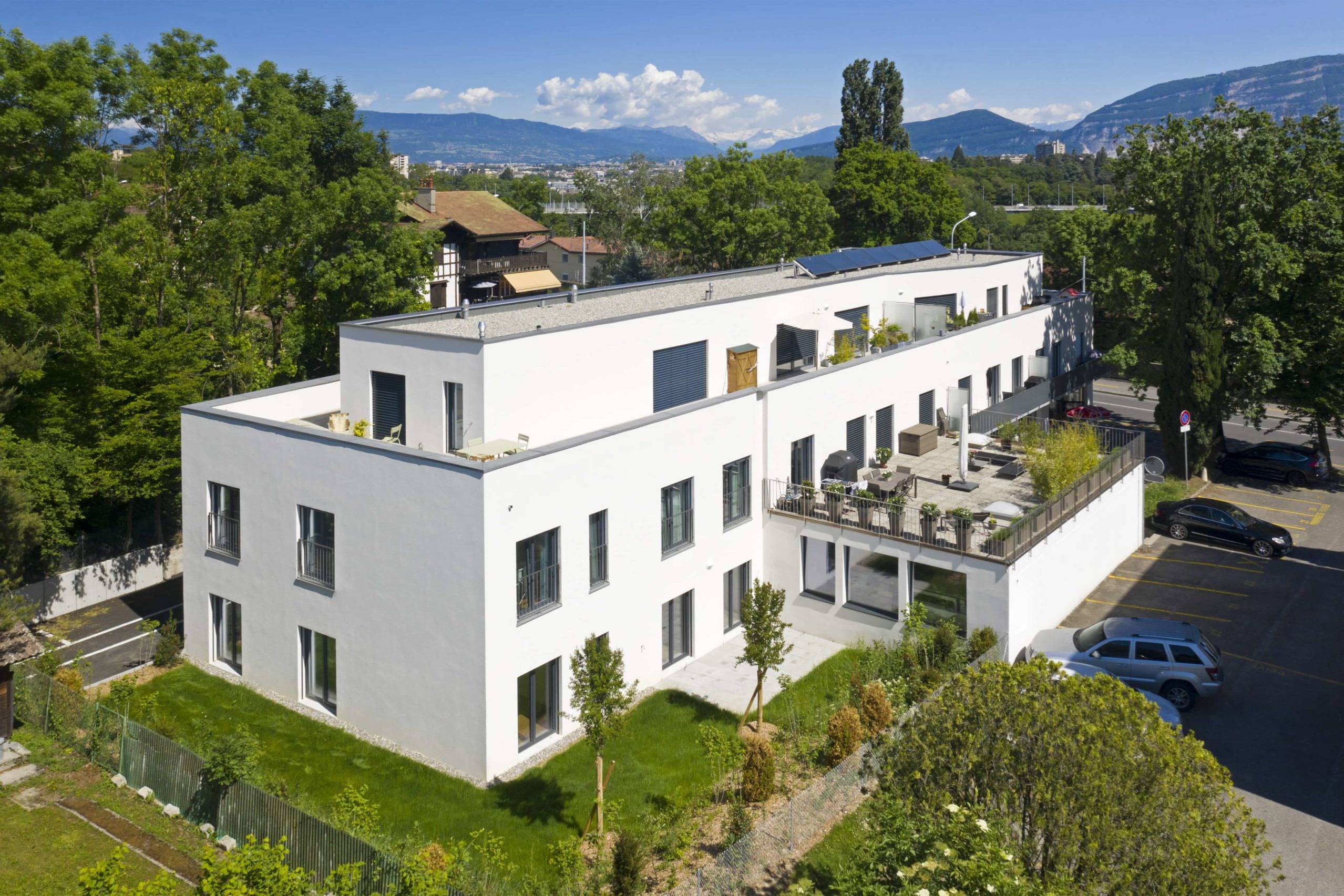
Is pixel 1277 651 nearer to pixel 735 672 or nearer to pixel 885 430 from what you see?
pixel 885 430

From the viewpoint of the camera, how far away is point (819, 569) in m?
25.0

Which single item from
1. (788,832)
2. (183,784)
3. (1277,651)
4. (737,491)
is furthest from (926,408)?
(183,784)

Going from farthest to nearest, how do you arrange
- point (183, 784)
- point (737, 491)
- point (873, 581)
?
point (737, 491) < point (873, 581) < point (183, 784)

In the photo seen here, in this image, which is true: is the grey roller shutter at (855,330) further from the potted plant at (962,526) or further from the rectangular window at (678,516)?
the rectangular window at (678,516)

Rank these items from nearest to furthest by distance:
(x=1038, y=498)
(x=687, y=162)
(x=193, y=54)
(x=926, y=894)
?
(x=926, y=894)
(x=1038, y=498)
(x=193, y=54)
(x=687, y=162)

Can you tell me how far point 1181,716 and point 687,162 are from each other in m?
43.0

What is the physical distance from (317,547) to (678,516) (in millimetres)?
7419

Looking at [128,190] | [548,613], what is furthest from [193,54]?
[548,613]

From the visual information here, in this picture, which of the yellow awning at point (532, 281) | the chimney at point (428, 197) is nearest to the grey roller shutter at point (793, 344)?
the chimney at point (428, 197)

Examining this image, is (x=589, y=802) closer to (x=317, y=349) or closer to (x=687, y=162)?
(x=317, y=349)

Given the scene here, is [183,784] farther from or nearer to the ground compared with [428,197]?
nearer to the ground

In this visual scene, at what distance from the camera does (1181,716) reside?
20.9 m

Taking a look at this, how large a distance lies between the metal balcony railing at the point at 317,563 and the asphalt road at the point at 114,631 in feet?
19.3

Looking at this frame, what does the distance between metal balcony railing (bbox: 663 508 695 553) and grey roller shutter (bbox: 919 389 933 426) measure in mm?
11164
